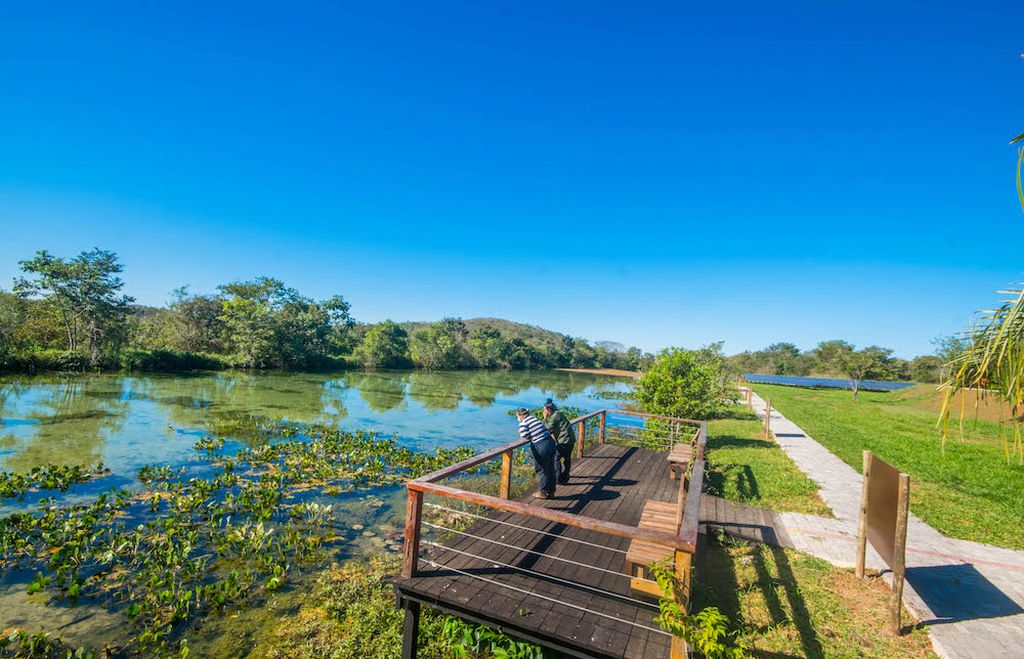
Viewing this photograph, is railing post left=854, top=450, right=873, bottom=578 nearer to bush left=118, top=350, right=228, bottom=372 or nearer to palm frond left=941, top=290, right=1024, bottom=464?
palm frond left=941, top=290, right=1024, bottom=464

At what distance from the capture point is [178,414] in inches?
714

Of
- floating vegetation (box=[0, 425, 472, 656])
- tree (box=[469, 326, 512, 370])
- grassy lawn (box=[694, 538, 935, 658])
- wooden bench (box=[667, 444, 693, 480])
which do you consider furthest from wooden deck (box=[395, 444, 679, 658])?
tree (box=[469, 326, 512, 370])

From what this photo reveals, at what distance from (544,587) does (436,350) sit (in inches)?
2334

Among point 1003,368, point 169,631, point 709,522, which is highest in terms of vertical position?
point 1003,368

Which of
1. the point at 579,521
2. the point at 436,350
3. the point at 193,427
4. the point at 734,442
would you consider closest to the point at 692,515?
the point at 579,521

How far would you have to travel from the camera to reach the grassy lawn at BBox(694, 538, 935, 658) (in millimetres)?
4805

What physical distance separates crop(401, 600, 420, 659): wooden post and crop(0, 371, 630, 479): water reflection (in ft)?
31.9

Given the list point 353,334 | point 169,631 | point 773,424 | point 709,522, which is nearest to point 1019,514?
point 709,522

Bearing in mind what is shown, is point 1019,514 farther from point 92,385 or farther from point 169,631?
point 92,385

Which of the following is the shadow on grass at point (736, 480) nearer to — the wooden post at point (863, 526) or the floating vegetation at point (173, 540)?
the wooden post at point (863, 526)

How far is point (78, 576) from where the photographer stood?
6.09 meters

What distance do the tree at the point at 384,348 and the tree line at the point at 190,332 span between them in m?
0.14

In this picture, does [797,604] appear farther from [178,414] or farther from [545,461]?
[178,414]

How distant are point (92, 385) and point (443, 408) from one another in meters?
19.6
